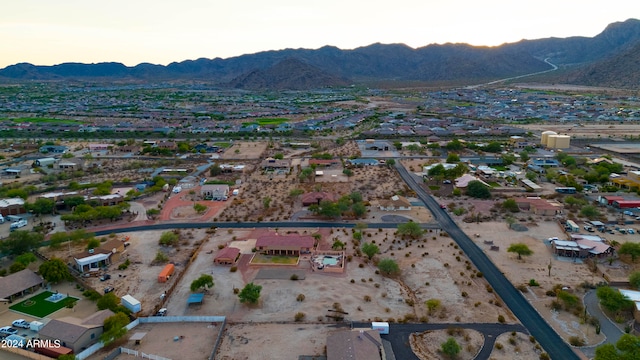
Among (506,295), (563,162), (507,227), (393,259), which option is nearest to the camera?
(506,295)

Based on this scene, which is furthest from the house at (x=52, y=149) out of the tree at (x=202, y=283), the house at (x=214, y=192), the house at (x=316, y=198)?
the tree at (x=202, y=283)

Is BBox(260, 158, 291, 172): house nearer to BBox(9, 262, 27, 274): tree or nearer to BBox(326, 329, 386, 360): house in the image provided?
BBox(9, 262, 27, 274): tree

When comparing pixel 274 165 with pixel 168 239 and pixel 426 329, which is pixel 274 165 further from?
pixel 426 329

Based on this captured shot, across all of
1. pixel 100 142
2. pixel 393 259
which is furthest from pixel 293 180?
pixel 100 142

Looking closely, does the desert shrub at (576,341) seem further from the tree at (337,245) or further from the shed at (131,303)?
the shed at (131,303)

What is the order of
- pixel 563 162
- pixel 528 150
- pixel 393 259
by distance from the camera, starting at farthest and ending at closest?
pixel 528 150 < pixel 563 162 < pixel 393 259

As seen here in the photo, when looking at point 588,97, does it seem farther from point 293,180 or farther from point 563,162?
point 293,180
